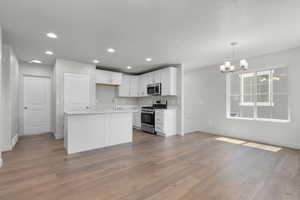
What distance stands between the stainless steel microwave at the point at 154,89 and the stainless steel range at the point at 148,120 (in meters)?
0.64

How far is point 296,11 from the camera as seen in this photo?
Answer: 2.05 metres

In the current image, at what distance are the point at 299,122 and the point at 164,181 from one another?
382 cm

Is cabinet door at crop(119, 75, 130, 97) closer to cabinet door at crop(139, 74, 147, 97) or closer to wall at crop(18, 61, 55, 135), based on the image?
cabinet door at crop(139, 74, 147, 97)

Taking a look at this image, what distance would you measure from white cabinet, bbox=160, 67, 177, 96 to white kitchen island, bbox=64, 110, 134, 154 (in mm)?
1699

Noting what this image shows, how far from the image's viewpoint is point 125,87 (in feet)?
20.6

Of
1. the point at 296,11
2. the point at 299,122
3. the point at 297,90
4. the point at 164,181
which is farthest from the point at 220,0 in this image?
the point at 299,122

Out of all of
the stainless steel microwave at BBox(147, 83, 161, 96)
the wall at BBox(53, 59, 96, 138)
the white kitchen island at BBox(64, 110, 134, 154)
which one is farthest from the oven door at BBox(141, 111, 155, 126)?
the wall at BBox(53, 59, 96, 138)

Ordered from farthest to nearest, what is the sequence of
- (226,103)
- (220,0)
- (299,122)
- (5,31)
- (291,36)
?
(226,103) < (299,122) < (291,36) < (5,31) < (220,0)

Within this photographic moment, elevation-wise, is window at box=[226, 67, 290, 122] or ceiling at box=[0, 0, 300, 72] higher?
ceiling at box=[0, 0, 300, 72]

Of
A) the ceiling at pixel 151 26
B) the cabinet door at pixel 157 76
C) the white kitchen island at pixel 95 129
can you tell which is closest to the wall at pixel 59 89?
the ceiling at pixel 151 26

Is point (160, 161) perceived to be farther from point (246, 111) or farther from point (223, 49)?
point (246, 111)

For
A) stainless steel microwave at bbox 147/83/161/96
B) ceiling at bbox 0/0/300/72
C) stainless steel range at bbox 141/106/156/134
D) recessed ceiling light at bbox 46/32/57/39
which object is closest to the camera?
ceiling at bbox 0/0/300/72

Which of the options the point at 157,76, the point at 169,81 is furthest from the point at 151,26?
the point at 157,76

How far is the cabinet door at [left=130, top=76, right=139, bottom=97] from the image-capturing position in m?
6.42
